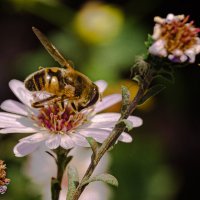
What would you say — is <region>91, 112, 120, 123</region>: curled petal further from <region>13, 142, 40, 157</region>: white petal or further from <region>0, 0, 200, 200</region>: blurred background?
<region>0, 0, 200, 200</region>: blurred background

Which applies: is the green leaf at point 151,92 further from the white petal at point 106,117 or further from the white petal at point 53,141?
the white petal at point 106,117

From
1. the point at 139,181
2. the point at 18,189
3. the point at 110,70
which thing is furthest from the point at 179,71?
the point at 18,189

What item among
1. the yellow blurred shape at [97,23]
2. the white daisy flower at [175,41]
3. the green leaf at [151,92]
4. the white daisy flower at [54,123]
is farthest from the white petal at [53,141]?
the yellow blurred shape at [97,23]

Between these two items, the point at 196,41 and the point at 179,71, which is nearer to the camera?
the point at 196,41

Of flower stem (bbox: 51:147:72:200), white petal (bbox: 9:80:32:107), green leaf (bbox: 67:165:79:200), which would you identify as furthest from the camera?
white petal (bbox: 9:80:32:107)

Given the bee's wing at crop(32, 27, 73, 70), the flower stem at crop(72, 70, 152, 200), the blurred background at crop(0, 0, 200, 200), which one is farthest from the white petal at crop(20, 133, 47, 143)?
the blurred background at crop(0, 0, 200, 200)

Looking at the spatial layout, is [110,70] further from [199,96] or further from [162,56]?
[162,56]

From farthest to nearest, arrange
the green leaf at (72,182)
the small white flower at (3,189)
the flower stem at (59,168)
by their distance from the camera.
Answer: the flower stem at (59,168) < the green leaf at (72,182) < the small white flower at (3,189)
